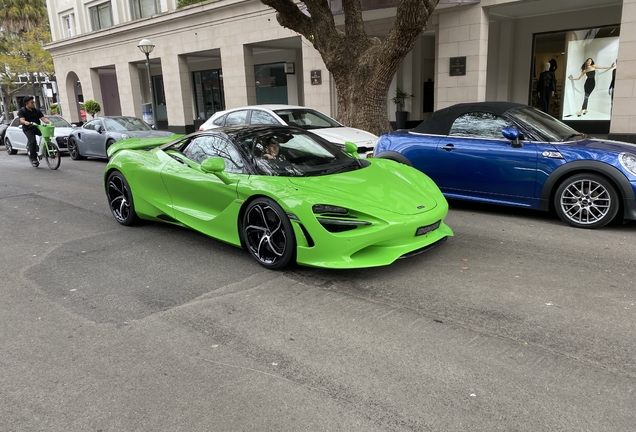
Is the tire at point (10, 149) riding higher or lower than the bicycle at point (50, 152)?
lower

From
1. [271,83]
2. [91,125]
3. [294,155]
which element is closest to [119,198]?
[294,155]

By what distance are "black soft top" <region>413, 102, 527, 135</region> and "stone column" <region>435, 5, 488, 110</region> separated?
24.4 feet

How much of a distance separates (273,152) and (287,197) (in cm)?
101

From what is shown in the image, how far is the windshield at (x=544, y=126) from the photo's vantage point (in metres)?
6.61

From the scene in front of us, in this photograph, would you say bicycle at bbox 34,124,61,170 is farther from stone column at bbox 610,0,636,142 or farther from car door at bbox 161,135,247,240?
stone column at bbox 610,0,636,142

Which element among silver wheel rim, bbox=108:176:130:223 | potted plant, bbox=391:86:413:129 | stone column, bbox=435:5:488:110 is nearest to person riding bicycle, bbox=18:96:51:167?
silver wheel rim, bbox=108:176:130:223

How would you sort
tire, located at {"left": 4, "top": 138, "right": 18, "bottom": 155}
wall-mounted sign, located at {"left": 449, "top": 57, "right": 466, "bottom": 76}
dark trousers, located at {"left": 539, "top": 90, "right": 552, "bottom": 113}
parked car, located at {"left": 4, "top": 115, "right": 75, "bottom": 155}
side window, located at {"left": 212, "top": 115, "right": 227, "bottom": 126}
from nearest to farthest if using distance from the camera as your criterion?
side window, located at {"left": 212, "top": 115, "right": 227, "bottom": 126} → wall-mounted sign, located at {"left": 449, "top": 57, "right": 466, "bottom": 76} → parked car, located at {"left": 4, "top": 115, "right": 75, "bottom": 155} → dark trousers, located at {"left": 539, "top": 90, "right": 552, "bottom": 113} → tire, located at {"left": 4, "top": 138, "right": 18, "bottom": 155}

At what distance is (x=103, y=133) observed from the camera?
14164mm

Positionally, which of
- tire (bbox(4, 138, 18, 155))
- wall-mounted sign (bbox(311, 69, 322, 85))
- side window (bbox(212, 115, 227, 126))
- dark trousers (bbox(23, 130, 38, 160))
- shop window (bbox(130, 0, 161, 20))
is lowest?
tire (bbox(4, 138, 18, 155))

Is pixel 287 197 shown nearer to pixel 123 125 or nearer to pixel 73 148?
pixel 123 125

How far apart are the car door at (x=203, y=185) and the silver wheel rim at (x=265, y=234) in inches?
9.5

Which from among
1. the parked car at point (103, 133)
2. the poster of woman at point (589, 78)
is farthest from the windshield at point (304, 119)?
the poster of woman at point (589, 78)

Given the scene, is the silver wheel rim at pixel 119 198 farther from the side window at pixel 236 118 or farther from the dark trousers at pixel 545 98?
the dark trousers at pixel 545 98

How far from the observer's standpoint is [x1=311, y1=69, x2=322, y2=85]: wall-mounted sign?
58.6 ft
